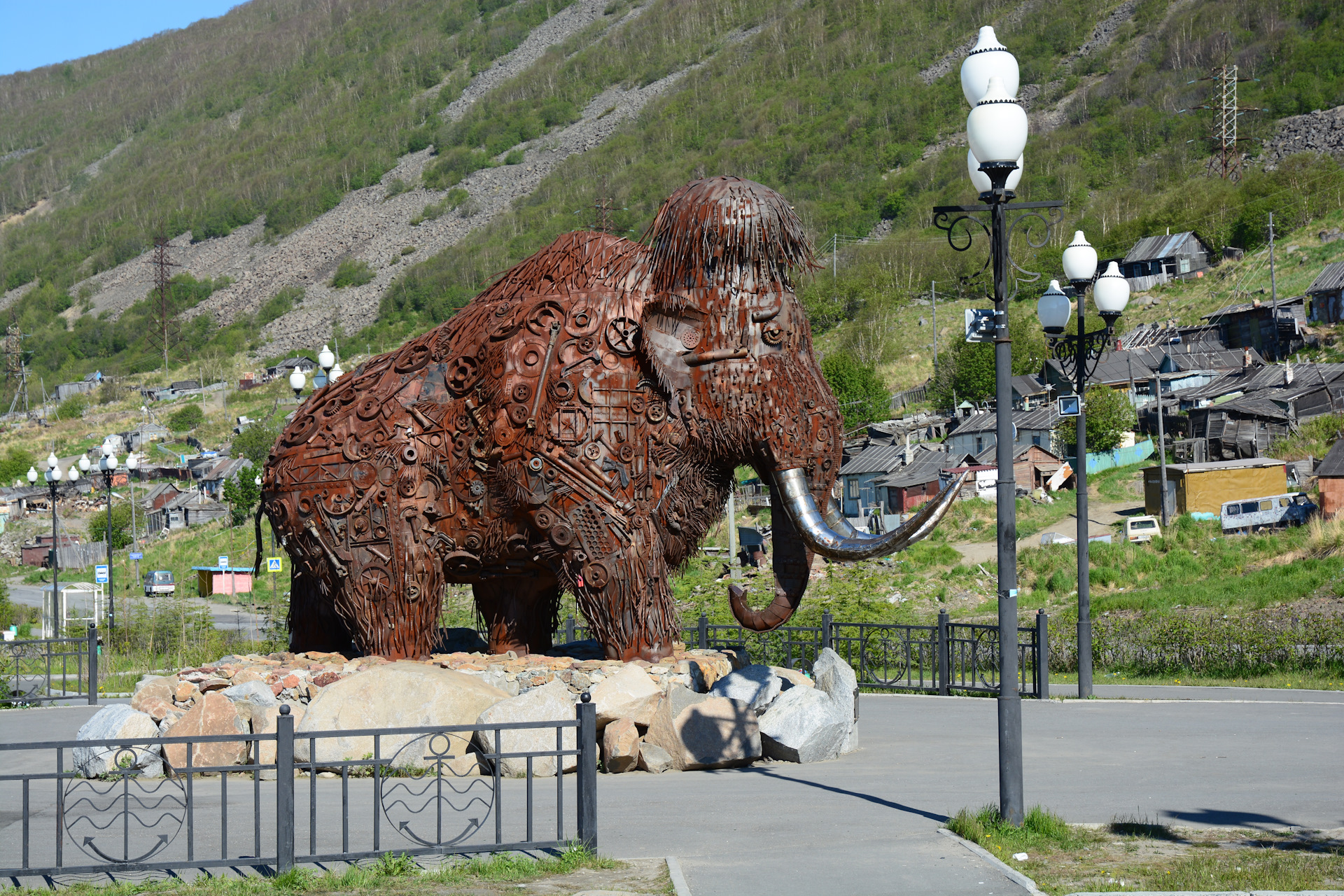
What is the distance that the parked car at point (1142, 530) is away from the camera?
33688 millimetres

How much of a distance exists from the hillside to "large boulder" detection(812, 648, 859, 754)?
192 feet

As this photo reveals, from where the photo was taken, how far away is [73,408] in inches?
4117

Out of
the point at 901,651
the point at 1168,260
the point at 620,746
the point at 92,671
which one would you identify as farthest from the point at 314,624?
the point at 1168,260

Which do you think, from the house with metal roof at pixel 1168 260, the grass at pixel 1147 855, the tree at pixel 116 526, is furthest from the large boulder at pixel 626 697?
the house with metal roof at pixel 1168 260

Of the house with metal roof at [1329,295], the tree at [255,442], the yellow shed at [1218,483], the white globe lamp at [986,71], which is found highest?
the house with metal roof at [1329,295]

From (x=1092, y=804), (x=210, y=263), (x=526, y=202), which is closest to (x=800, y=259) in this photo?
(x=1092, y=804)

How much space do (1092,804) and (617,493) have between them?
4359 millimetres

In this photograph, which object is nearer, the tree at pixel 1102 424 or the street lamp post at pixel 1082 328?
the street lamp post at pixel 1082 328

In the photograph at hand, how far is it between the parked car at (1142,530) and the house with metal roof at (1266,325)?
2387 centimetres

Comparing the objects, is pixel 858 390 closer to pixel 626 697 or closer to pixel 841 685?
pixel 841 685

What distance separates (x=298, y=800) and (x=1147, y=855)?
18.4 ft

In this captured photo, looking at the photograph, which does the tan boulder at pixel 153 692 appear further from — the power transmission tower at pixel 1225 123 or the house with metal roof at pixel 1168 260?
the power transmission tower at pixel 1225 123

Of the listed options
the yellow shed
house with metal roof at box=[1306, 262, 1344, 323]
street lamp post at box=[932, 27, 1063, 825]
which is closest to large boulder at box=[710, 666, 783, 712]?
street lamp post at box=[932, 27, 1063, 825]

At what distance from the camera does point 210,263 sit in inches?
5856
